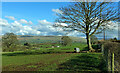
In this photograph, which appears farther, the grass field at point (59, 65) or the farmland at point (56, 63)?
the farmland at point (56, 63)

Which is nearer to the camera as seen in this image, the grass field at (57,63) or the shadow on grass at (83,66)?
the shadow on grass at (83,66)

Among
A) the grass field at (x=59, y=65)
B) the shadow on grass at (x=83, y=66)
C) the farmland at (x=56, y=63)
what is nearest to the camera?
the shadow on grass at (x=83, y=66)

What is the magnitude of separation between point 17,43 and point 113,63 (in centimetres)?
2720

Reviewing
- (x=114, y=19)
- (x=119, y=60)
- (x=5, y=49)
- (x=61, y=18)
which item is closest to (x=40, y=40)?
(x=61, y=18)

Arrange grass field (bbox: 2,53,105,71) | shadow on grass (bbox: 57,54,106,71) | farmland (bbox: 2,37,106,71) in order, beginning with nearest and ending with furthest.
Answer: shadow on grass (bbox: 57,54,106,71) → grass field (bbox: 2,53,105,71) → farmland (bbox: 2,37,106,71)

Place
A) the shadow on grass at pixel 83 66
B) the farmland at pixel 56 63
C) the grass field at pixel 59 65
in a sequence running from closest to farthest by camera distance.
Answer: the shadow on grass at pixel 83 66, the grass field at pixel 59 65, the farmland at pixel 56 63

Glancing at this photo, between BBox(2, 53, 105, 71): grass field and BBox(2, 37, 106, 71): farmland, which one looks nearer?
BBox(2, 53, 105, 71): grass field

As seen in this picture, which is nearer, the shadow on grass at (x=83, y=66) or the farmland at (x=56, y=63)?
the shadow on grass at (x=83, y=66)

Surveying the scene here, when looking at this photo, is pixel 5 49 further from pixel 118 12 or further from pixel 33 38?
pixel 118 12

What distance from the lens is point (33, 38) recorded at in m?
23.9

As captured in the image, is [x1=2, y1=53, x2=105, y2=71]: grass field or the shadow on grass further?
[x1=2, y1=53, x2=105, y2=71]: grass field

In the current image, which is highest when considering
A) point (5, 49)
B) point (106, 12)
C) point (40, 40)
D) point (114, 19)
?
point (106, 12)

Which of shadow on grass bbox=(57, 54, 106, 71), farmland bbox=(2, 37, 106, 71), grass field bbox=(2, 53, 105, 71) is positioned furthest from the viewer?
farmland bbox=(2, 37, 106, 71)

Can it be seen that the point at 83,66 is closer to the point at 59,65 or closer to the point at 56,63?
the point at 59,65
